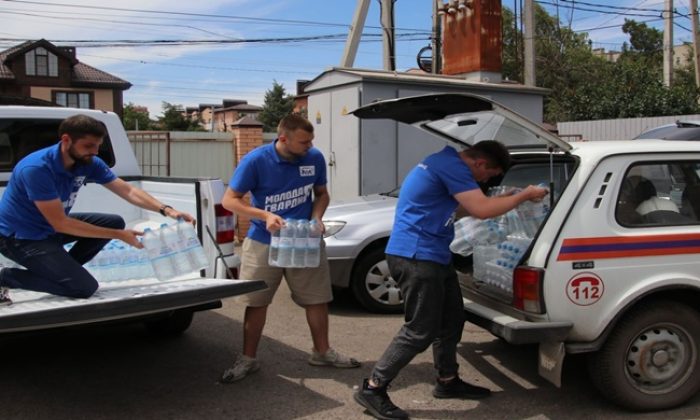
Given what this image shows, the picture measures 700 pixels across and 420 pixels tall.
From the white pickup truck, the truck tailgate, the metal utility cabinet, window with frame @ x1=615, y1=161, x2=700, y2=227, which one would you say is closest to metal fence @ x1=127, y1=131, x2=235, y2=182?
the metal utility cabinet

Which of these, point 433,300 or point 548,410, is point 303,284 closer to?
point 433,300

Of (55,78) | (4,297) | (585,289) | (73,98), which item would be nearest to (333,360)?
(585,289)

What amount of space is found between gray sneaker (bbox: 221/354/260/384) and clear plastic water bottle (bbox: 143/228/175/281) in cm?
82

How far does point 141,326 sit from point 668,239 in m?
4.38

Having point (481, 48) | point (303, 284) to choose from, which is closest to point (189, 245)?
point (303, 284)

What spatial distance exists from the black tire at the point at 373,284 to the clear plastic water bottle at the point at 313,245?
1.75m

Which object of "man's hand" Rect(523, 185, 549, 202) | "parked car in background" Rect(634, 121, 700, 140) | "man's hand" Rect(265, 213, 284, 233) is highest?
"parked car in background" Rect(634, 121, 700, 140)

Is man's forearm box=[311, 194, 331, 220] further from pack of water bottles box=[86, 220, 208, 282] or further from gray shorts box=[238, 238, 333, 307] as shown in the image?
pack of water bottles box=[86, 220, 208, 282]

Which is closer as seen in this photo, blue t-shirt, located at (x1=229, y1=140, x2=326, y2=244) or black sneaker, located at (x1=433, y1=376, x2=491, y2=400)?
black sneaker, located at (x1=433, y1=376, x2=491, y2=400)

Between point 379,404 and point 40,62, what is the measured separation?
4703cm

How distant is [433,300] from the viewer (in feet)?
12.2

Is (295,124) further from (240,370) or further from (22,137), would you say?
(22,137)

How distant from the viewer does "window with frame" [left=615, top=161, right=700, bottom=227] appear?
3766mm

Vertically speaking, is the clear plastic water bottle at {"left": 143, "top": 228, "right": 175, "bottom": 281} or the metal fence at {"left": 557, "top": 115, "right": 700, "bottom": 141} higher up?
the metal fence at {"left": 557, "top": 115, "right": 700, "bottom": 141}
